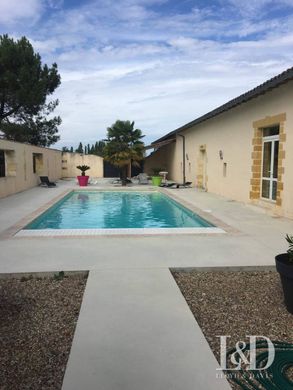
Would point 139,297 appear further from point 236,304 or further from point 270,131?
point 270,131

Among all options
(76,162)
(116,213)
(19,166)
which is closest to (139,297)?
(116,213)

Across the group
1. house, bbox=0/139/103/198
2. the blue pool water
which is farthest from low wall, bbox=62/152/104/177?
the blue pool water

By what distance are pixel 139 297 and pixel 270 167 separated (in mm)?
9141

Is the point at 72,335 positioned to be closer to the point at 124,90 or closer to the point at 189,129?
the point at 189,129

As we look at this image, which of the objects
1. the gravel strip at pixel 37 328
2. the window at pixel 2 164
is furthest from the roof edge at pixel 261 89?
the window at pixel 2 164

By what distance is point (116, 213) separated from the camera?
1362 cm

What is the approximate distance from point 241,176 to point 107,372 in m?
12.2

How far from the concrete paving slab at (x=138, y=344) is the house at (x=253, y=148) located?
23.8ft

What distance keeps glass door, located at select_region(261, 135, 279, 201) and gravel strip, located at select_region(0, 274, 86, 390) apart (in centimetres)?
860

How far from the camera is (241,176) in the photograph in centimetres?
1416

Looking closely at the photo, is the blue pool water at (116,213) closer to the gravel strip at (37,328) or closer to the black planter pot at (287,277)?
the gravel strip at (37,328)

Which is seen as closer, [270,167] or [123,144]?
[270,167]

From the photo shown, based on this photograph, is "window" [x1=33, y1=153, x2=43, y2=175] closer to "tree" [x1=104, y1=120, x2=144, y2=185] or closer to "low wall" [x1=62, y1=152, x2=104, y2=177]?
"tree" [x1=104, y1=120, x2=144, y2=185]

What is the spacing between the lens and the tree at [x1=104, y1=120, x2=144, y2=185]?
24.1 meters
